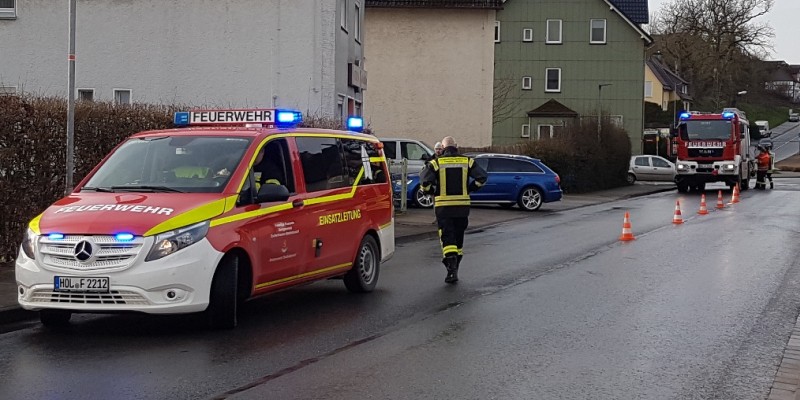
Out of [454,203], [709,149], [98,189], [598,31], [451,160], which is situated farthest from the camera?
[598,31]

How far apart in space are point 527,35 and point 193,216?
51.8 meters

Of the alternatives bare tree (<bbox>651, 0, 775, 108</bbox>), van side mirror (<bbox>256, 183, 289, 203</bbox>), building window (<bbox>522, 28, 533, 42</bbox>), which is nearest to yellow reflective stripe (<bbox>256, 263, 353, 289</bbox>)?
van side mirror (<bbox>256, 183, 289, 203</bbox>)

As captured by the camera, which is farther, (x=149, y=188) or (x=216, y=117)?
(x=216, y=117)

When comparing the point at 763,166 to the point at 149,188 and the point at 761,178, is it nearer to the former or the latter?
the point at 761,178

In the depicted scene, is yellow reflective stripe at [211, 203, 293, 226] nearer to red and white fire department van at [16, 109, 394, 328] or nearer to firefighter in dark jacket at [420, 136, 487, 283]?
red and white fire department van at [16, 109, 394, 328]

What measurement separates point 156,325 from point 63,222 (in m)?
1.40

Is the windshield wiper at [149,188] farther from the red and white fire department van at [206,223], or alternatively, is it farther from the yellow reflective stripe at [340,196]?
the yellow reflective stripe at [340,196]

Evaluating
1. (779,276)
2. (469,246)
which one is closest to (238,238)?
(779,276)

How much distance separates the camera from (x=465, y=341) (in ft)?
27.7

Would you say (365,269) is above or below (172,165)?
below

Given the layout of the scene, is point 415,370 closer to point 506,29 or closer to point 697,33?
point 506,29

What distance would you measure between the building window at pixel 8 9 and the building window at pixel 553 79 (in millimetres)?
37804

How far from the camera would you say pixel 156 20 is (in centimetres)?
2589

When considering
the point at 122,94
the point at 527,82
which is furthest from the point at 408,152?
the point at 527,82
